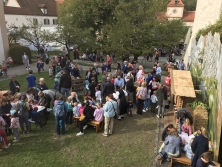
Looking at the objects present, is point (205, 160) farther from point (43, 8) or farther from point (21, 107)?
point (43, 8)

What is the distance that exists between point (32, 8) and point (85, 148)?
44656mm

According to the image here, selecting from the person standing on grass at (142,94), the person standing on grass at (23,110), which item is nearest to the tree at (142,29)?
the person standing on grass at (142,94)

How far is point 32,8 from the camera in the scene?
44.3 metres

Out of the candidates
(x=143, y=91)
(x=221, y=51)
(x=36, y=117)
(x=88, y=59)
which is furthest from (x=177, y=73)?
(x=88, y=59)

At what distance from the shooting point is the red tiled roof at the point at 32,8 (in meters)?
39.6

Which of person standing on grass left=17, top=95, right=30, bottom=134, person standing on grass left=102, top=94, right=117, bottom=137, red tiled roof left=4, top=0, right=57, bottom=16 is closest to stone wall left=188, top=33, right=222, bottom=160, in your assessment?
person standing on grass left=102, top=94, right=117, bottom=137

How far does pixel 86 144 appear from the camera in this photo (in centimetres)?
739

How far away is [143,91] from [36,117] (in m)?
4.72

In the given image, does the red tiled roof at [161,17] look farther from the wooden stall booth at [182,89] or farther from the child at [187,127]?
the child at [187,127]

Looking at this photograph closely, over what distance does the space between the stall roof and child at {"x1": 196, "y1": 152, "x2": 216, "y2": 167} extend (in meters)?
3.08

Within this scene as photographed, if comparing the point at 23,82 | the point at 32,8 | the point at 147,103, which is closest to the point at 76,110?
the point at 147,103

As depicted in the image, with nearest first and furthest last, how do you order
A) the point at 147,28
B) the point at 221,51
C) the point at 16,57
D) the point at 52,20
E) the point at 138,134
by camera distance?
the point at 221,51 < the point at 138,134 < the point at 147,28 < the point at 16,57 < the point at 52,20

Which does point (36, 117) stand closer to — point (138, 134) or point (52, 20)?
point (138, 134)

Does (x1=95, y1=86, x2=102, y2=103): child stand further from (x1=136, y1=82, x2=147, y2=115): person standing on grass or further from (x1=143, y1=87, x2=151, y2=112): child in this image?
(x1=143, y1=87, x2=151, y2=112): child
